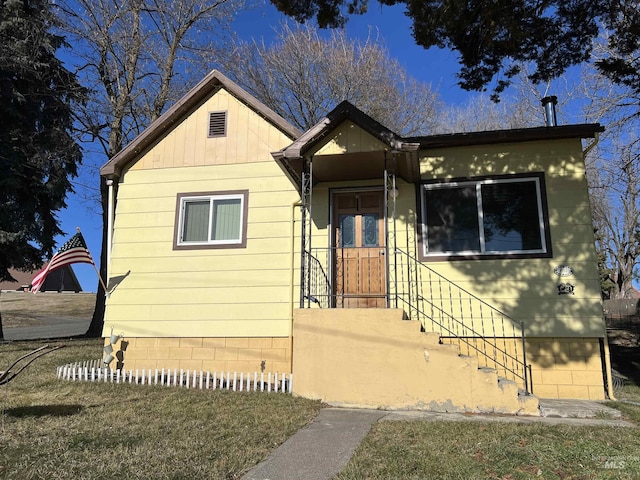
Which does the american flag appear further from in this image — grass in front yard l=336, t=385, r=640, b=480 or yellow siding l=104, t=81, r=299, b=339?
grass in front yard l=336, t=385, r=640, b=480

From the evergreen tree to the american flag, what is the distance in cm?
833

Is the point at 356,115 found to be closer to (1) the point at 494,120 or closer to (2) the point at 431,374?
(2) the point at 431,374

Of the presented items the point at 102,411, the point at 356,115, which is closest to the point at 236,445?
the point at 102,411

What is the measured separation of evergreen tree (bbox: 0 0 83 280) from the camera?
648 inches

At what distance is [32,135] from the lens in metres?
17.9

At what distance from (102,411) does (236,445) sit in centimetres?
246

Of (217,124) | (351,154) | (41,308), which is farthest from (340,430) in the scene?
(41,308)

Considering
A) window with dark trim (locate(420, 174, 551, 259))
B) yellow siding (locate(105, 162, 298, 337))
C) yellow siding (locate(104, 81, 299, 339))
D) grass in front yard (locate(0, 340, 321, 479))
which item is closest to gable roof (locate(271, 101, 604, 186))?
window with dark trim (locate(420, 174, 551, 259))

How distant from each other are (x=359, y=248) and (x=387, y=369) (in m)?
2.65

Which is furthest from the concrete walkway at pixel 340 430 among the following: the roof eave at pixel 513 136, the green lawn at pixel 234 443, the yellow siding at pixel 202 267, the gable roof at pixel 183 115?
the gable roof at pixel 183 115

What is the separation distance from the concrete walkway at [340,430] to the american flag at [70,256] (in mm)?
6633

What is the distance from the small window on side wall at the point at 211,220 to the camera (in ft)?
31.5

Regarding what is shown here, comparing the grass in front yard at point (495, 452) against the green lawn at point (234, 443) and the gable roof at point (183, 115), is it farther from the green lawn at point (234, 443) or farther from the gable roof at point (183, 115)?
the gable roof at point (183, 115)

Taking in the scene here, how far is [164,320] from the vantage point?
953 centimetres
